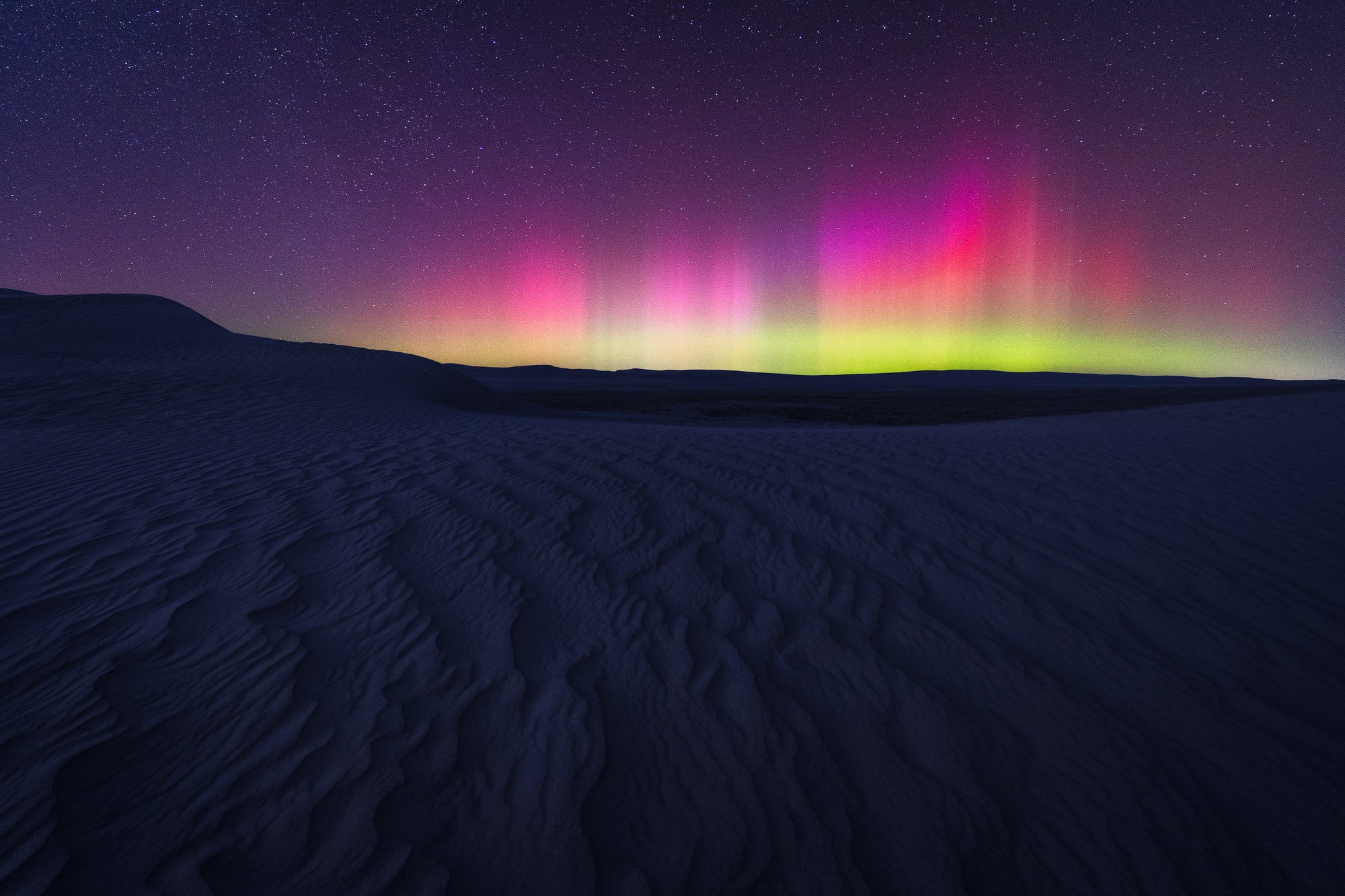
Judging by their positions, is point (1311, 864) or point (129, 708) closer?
point (1311, 864)

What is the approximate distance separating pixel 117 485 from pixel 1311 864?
6.57 metres

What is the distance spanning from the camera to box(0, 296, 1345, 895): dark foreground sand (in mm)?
Result: 1482

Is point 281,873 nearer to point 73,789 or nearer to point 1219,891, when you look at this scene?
point 73,789

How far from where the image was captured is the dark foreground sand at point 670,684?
58.4 inches

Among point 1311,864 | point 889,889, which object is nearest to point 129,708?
point 889,889

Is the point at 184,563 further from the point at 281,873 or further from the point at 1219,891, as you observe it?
the point at 1219,891

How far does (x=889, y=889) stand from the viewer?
141 centimetres

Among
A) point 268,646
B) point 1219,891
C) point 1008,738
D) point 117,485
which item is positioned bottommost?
point 1219,891

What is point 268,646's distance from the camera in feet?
7.43

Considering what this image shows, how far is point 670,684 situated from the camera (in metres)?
2.12

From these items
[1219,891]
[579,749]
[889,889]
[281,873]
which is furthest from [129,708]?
[1219,891]

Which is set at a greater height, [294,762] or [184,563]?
[184,563]

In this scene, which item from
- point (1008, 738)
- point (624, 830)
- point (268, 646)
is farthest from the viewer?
point (268, 646)

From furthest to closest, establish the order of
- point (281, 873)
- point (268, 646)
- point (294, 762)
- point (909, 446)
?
1. point (909, 446)
2. point (268, 646)
3. point (294, 762)
4. point (281, 873)
